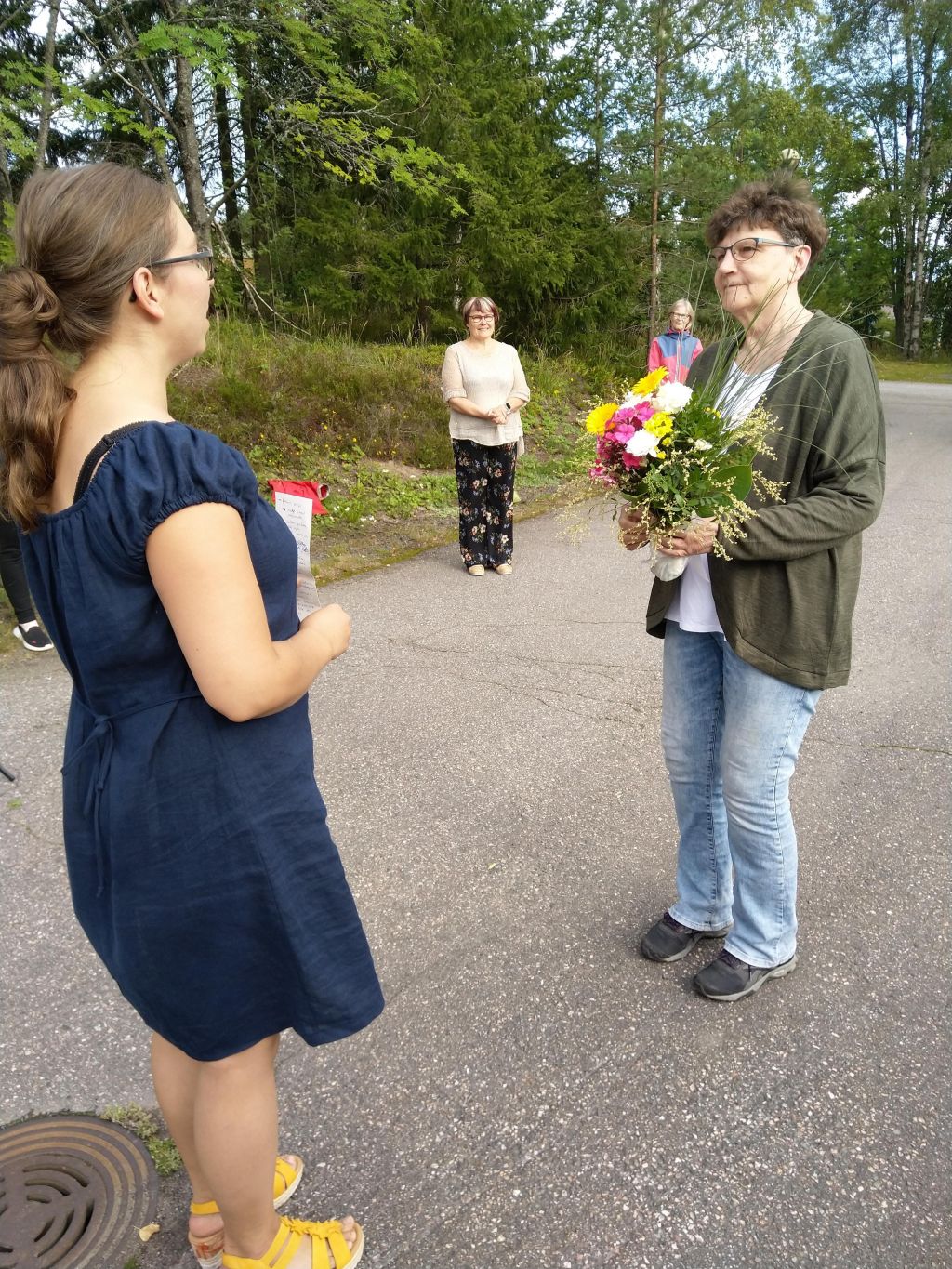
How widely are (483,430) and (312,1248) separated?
5.65m

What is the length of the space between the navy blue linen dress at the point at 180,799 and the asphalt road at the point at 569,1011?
0.82 meters

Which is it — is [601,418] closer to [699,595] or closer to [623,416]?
[623,416]

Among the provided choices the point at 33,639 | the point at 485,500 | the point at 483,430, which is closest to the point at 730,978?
the point at 33,639

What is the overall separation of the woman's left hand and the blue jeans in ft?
1.18

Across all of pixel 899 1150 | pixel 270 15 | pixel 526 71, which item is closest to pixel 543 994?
pixel 899 1150

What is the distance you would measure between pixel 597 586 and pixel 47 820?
14.0 feet

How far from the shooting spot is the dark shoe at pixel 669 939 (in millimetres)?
2828

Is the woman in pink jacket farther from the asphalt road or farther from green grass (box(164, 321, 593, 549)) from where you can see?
the asphalt road

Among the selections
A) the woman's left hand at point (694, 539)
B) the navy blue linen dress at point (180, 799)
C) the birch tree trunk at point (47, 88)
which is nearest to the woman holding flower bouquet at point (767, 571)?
the woman's left hand at point (694, 539)

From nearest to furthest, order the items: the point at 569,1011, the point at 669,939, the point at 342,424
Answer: the point at 569,1011 < the point at 669,939 < the point at 342,424

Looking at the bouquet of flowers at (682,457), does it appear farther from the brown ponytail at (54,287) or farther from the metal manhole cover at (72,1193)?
the metal manhole cover at (72,1193)

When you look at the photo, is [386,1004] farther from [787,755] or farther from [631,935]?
[787,755]

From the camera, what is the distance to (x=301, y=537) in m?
1.73

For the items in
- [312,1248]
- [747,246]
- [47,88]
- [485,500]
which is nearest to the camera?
[312,1248]
